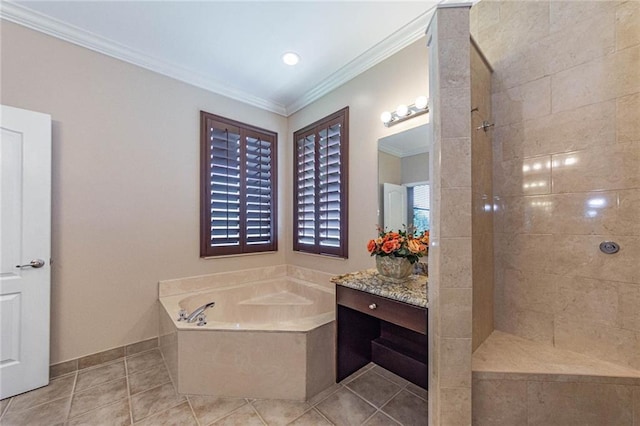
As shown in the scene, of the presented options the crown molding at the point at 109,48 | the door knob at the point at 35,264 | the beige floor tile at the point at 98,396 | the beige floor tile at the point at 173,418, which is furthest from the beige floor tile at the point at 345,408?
the crown molding at the point at 109,48

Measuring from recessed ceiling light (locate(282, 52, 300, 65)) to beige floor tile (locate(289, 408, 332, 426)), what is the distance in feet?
9.06

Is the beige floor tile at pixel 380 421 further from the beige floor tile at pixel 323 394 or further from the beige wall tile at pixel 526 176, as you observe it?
the beige wall tile at pixel 526 176

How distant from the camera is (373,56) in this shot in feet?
7.41

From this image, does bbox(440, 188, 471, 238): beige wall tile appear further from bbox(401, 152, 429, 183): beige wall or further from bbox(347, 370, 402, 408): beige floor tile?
bbox(347, 370, 402, 408): beige floor tile

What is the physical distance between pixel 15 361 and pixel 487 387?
290 cm

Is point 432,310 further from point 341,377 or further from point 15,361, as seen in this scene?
point 15,361

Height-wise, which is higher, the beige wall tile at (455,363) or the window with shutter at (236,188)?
the window with shutter at (236,188)

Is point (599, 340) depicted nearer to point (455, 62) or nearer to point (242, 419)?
point (455, 62)

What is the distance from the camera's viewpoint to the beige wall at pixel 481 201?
4.48 ft

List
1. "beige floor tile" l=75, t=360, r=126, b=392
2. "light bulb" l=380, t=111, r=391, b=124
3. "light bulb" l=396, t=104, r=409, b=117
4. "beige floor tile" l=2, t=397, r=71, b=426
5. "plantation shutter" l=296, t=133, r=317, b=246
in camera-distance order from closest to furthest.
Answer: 1. "beige floor tile" l=2, t=397, r=71, b=426
2. "beige floor tile" l=75, t=360, r=126, b=392
3. "light bulb" l=396, t=104, r=409, b=117
4. "light bulb" l=380, t=111, r=391, b=124
5. "plantation shutter" l=296, t=133, r=317, b=246

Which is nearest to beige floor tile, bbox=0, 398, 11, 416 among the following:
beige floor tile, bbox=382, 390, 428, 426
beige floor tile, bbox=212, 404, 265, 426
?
beige floor tile, bbox=212, 404, 265, 426

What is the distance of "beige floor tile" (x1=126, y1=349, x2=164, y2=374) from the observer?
6.68 ft

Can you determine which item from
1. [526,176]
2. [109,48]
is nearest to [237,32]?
[109,48]

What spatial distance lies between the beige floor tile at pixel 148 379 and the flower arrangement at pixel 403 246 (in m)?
1.85
